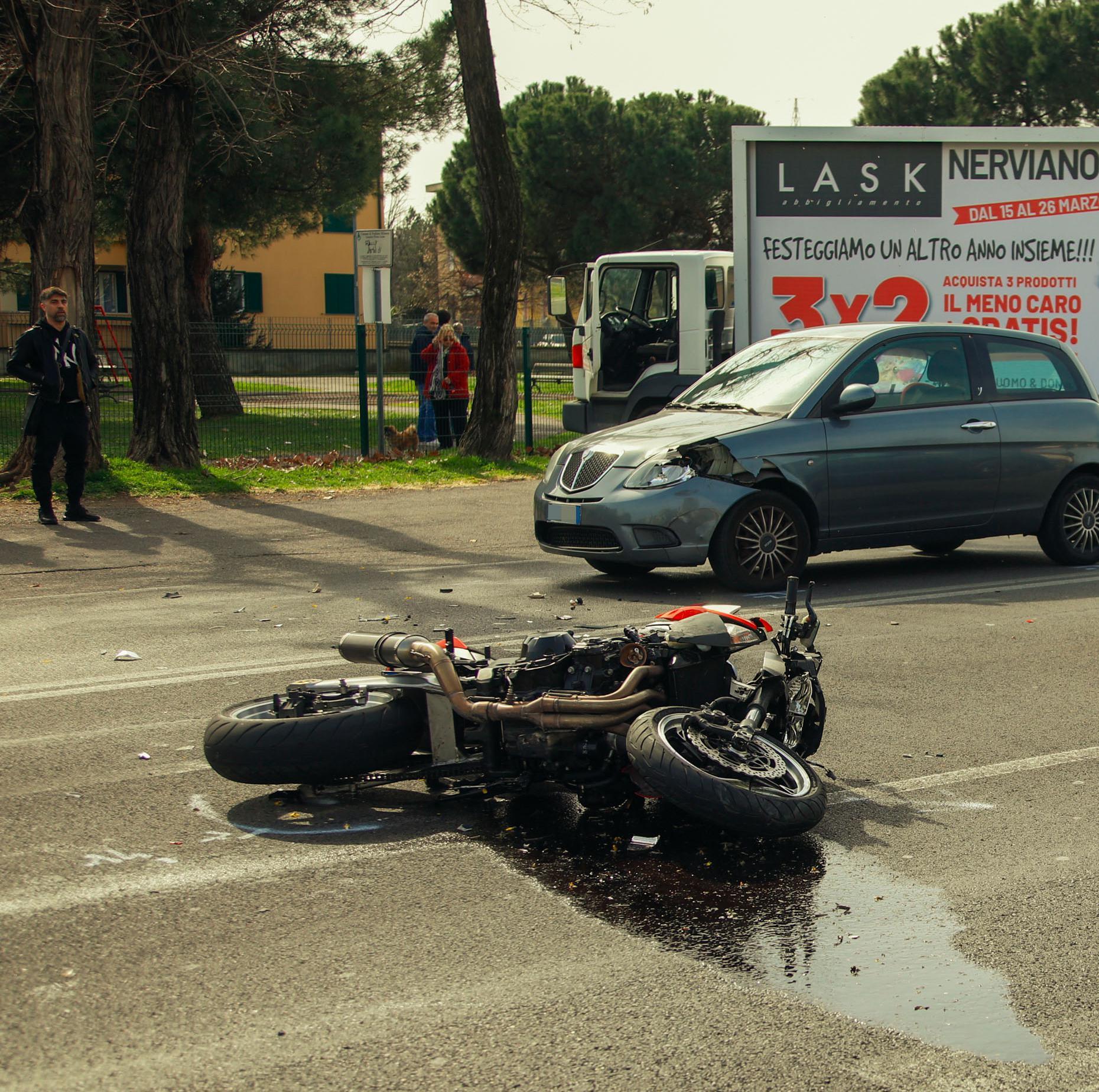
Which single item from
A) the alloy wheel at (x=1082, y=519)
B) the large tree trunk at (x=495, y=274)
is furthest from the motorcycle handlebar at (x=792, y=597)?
the large tree trunk at (x=495, y=274)

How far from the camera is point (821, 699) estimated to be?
5.31 m

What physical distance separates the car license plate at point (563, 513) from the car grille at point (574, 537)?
3 cm

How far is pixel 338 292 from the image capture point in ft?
169

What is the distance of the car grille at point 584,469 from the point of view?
9.66 m

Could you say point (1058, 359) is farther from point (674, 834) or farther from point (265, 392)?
point (265, 392)

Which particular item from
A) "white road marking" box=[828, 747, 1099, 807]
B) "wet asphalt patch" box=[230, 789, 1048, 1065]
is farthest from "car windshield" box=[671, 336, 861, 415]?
A: "wet asphalt patch" box=[230, 789, 1048, 1065]

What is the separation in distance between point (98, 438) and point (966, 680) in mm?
11270

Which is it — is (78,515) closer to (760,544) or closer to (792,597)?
(760,544)

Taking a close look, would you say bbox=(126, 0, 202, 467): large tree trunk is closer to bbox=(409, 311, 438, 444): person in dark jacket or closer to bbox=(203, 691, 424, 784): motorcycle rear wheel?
bbox=(409, 311, 438, 444): person in dark jacket

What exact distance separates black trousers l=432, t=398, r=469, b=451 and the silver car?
360 inches

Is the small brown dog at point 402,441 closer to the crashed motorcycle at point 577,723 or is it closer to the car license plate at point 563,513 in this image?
the car license plate at point 563,513

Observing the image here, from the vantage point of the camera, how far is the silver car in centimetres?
946

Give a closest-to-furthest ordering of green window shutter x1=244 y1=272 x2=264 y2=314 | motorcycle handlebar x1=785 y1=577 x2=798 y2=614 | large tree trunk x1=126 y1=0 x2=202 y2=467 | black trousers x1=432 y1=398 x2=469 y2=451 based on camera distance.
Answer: motorcycle handlebar x1=785 y1=577 x2=798 y2=614, large tree trunk x1=126 y1=0 x2=202 y2=467, black trousers x1=432 y1=398 x2=469 y2=451, green window shutter x1=244 y1=272 x2=264 y2=314

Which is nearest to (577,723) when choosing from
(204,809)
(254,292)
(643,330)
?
(204,809)
